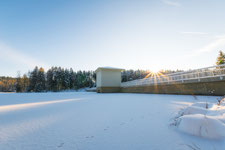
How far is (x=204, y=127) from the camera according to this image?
196cm

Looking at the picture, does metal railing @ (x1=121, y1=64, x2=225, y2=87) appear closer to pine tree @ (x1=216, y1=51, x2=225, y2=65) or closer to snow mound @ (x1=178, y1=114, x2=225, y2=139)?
snow mound @ (x1=178, y1=114, x2=225, y2=139)

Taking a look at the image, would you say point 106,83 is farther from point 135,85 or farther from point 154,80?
point 154,80

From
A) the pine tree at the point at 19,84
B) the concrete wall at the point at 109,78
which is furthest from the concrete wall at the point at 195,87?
the pine tree at the point at 19,84

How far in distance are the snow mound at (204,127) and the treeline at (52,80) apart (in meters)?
46.4

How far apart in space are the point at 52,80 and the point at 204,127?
4944 cm

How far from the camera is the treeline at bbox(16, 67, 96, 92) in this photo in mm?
39281

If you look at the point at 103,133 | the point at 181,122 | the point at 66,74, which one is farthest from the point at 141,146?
the point at 66,74

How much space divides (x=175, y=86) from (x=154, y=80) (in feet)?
8.86

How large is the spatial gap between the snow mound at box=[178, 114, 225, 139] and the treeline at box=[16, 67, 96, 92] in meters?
46.4

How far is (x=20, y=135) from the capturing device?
224 cm

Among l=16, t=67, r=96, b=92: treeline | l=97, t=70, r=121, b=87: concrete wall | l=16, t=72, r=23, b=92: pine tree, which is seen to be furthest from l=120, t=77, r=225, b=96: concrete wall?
l=16, t=72, r=23, b=92: pine tree

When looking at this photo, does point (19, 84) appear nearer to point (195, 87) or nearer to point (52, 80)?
point (52, 80)

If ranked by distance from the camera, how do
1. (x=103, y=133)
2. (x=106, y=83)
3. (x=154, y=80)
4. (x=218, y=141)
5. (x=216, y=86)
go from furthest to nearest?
(x=106, y=83), (x=154, y=80), (x=216, y=86), (x=103, y=133), (x=218, y=141)

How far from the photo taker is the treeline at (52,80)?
129 ft
